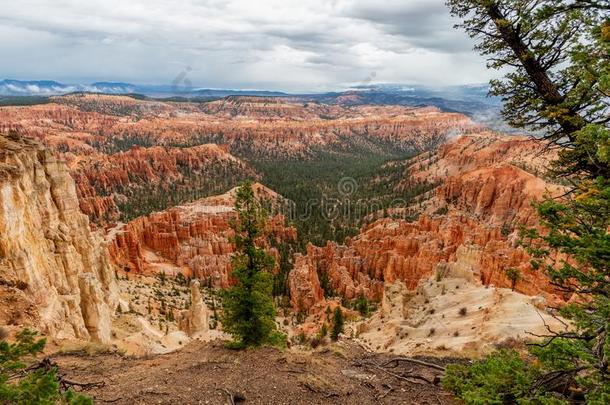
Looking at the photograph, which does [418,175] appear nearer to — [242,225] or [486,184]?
[486,184]

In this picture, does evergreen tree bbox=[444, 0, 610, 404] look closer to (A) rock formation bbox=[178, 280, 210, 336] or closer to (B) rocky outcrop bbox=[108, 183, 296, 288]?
(A) rock formation bbox=[178, 280, 210, 336]

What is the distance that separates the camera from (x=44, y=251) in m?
18.9

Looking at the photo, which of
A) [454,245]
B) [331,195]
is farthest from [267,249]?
[331,195]

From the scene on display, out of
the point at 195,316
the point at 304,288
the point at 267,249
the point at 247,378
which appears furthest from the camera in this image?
the point at 267,249

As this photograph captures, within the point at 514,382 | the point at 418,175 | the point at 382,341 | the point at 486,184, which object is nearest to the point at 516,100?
the point at 514,382

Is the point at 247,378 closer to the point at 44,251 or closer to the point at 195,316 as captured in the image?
the point at 44,251

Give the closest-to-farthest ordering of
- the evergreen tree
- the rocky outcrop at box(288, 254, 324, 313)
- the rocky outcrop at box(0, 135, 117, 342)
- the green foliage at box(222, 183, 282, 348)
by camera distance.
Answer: the evergreen tree < the green foliage at box(222, 183, 282, 348) < the rocky outcrop at box(0, 135, 117, 342) < the rocky outcrop at box(288, 254, 324, 313)

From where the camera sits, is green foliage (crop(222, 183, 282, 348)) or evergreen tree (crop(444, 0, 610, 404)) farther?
green foliage (crop(222, 183, 282, 348))

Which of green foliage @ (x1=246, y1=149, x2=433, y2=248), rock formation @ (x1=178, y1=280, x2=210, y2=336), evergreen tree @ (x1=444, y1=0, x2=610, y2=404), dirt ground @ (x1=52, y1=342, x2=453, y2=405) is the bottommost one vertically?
green foliage @ (x1=246, y1=149, x2=433, y2=248)

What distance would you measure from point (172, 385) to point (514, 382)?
7744 mm

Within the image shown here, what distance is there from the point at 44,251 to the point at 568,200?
2136 centimetres

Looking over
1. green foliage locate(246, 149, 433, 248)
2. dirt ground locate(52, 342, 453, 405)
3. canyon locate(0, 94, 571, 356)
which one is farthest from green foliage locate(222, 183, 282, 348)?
green foliage locate(246, 149, 433, 248)

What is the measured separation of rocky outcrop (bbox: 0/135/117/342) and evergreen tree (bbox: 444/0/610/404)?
575 inches

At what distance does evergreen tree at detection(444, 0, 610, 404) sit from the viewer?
17.5 ft
